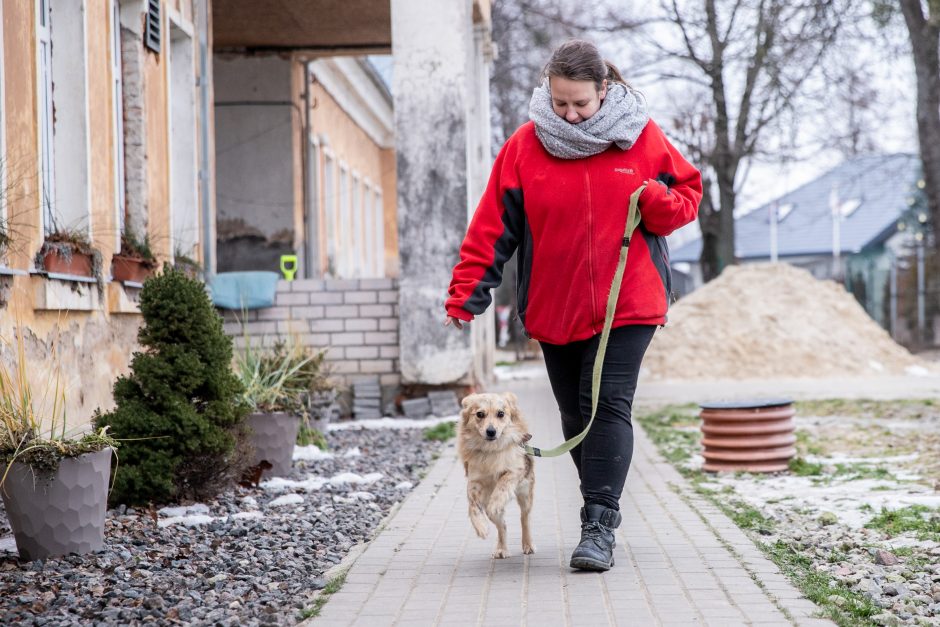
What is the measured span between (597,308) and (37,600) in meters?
2.39

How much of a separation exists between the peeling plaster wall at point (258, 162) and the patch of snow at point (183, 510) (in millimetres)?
11317

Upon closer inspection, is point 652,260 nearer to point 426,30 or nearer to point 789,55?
point 426,30

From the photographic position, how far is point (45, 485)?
5289 millimetres

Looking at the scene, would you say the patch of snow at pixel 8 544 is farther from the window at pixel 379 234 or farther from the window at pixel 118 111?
the window at pixel 379 234

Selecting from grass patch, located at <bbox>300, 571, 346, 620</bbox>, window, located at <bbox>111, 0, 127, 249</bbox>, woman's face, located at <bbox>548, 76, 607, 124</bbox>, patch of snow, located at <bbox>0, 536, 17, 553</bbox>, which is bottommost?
patch of snow, located at <bbox>0, 536, 17, 553</bbox>

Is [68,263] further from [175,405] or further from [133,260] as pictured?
[175,405]

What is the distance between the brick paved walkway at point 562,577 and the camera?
425 cm

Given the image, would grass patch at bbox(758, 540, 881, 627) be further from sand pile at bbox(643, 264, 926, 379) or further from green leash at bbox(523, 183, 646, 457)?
sand pile at bbox(643, 264, 926, 379)

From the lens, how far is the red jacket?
5.03 metres

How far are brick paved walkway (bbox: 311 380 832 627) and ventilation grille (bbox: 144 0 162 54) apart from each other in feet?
17.2

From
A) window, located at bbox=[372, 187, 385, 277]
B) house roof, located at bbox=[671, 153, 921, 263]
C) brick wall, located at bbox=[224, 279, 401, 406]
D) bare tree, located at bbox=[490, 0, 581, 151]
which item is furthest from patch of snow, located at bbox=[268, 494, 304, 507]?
house roof, located at bbox=[671, 153, 921, 263]

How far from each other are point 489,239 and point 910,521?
2.69 metres

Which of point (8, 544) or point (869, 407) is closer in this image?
point (8, 544)

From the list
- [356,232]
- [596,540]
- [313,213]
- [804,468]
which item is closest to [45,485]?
[596,540]
